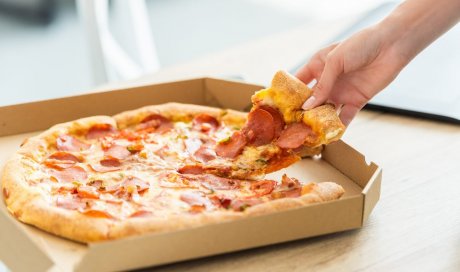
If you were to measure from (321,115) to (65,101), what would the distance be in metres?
0.96

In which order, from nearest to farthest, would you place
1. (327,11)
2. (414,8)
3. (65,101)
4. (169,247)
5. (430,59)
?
(169,247) < (414,8) < (65,101) < (430,59) < (327,11)

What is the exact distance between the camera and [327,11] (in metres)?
6.94

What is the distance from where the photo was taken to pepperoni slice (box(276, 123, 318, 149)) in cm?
218

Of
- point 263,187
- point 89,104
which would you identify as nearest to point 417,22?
point 263,187

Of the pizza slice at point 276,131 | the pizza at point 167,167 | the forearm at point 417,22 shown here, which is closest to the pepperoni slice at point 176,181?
the pizza at point 167,167

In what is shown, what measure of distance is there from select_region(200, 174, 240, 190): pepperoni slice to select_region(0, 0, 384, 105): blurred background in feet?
7.71

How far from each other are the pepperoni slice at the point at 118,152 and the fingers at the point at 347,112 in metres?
0.67

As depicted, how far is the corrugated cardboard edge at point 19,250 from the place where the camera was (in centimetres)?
172

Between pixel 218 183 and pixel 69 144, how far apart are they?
554mm

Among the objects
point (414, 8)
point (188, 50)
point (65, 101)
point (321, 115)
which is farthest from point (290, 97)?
point (188, 50)

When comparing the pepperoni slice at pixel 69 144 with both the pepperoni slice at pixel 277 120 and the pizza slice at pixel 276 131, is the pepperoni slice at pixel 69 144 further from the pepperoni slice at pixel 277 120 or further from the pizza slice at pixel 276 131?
the pepperoni slice at pixel 277 120

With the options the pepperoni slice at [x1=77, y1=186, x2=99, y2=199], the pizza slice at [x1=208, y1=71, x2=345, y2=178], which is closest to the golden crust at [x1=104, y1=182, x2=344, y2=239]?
the pepperoni slice at [x1=77, y1=186, x2=99, y2=199]

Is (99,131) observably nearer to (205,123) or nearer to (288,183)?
(205,123)

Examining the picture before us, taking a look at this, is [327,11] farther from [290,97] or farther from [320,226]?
[320,226]
